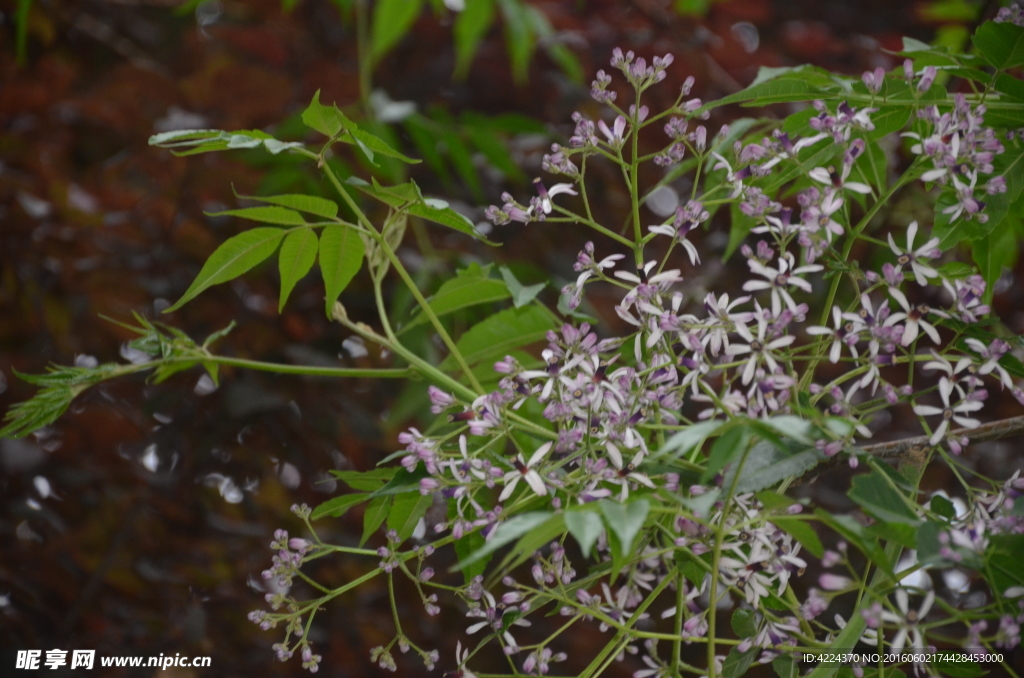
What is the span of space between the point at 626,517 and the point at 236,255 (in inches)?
12.2

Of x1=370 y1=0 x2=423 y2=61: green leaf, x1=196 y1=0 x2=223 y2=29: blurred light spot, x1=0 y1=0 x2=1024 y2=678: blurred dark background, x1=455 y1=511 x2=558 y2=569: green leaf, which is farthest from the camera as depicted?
x1=196 y1=0 x2=223 y2=29: blurred light spot

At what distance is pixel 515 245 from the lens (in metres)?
1.21

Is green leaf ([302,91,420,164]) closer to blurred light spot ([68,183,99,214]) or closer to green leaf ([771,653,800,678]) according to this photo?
green leaf ([771,653,800,678])

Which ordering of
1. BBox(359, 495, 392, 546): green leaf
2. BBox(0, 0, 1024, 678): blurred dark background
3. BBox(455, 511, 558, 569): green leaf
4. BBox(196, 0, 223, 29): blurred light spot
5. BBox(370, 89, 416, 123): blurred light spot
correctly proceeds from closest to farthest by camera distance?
1. BBox(455, 511, 558, 569): green leaf
2. BBox(359, 495, 392, 546): green leaf
3. BBox(370, 89, 416, 123): blurred light spot
4. BBox(0, 0, 1024, 678): blurred dark background
5. BBox(196, 0, 223, 29): blurred light spot

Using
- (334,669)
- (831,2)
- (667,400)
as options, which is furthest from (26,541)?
(831,2)

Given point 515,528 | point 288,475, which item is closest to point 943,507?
point 515,528

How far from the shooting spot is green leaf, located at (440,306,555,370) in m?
0.58

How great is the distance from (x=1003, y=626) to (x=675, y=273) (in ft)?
0.64

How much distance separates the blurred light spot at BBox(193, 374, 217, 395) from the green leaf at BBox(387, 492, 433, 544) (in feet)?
2.31

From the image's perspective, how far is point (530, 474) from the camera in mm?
376

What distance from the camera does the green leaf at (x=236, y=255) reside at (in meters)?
0.47

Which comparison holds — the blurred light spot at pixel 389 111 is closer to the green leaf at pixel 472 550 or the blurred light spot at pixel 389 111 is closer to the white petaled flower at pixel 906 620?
the green leaf at pixel 472 550

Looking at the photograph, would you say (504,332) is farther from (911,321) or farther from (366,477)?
(911,321)

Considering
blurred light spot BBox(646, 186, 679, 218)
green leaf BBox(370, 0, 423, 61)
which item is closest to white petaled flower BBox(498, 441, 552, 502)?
green leaf BBox(370, 0, 423, 61)
